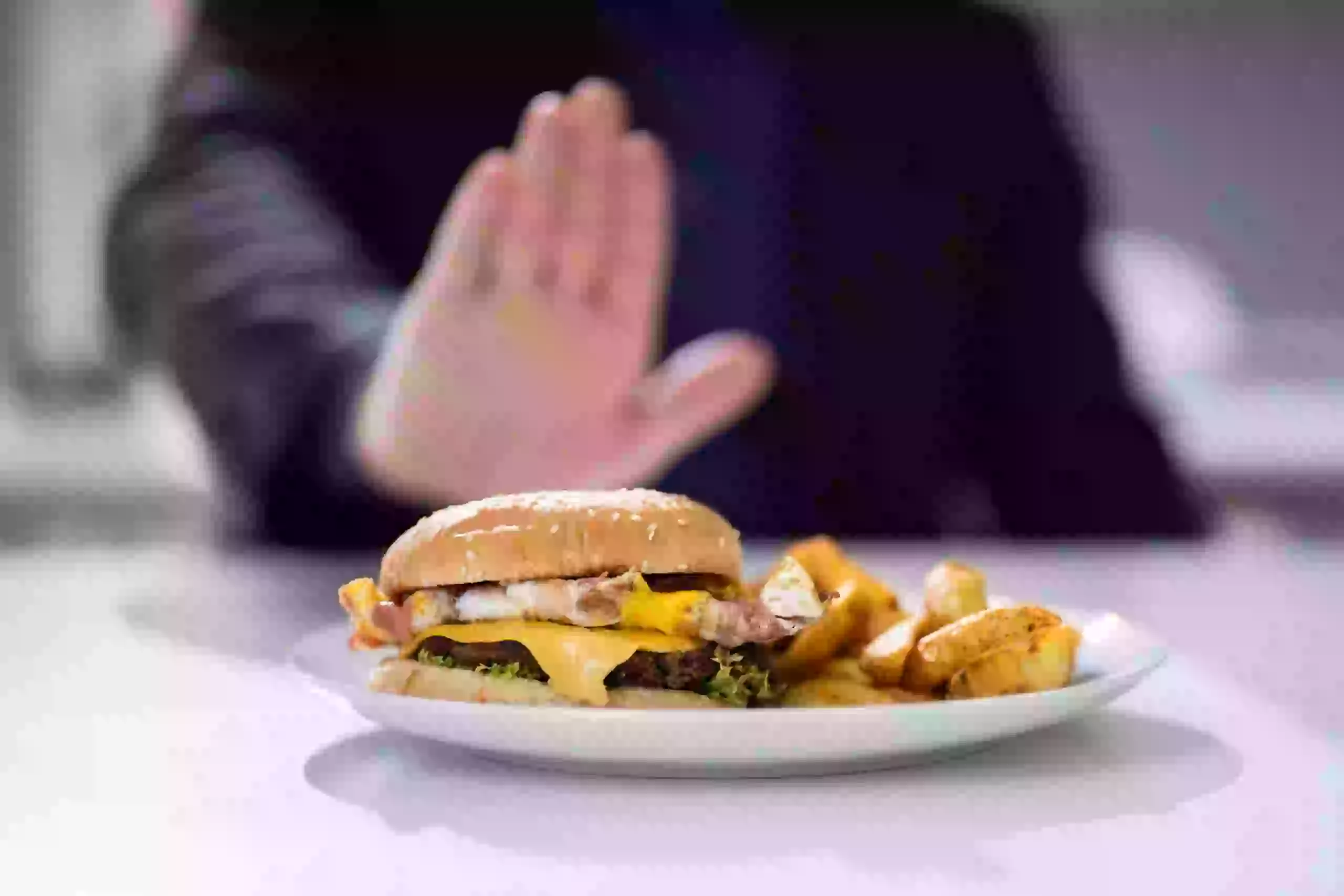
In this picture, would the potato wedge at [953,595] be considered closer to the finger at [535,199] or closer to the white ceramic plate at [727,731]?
the white ceramic plate at [727,731]

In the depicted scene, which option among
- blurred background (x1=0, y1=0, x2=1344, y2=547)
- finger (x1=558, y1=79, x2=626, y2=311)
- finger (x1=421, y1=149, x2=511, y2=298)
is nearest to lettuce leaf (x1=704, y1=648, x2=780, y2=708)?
finger (x1=421, y1=149, x2=511, y2=298)

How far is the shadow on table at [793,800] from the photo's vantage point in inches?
21.6

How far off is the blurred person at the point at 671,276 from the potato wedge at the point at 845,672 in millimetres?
962

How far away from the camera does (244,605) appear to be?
1.30 meters

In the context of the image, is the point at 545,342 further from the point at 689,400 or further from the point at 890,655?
the point at 890,655

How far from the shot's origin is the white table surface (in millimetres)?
512

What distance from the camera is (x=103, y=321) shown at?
11.5 ft

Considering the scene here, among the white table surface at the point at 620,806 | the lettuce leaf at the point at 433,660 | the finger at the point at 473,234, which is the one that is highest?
the finger at the point at 473,234

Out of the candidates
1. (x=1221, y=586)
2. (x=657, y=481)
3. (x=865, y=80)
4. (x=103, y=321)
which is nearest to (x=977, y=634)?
(x=1221, y=586)

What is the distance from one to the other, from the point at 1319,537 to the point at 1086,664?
2777mm

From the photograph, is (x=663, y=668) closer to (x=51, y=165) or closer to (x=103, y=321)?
(x=103, y=321)

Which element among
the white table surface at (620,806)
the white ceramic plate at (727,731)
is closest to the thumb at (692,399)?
the white table surface at (620,806)

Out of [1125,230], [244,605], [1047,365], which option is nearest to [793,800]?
[244,605]

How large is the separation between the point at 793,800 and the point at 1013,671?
150 millimetres
